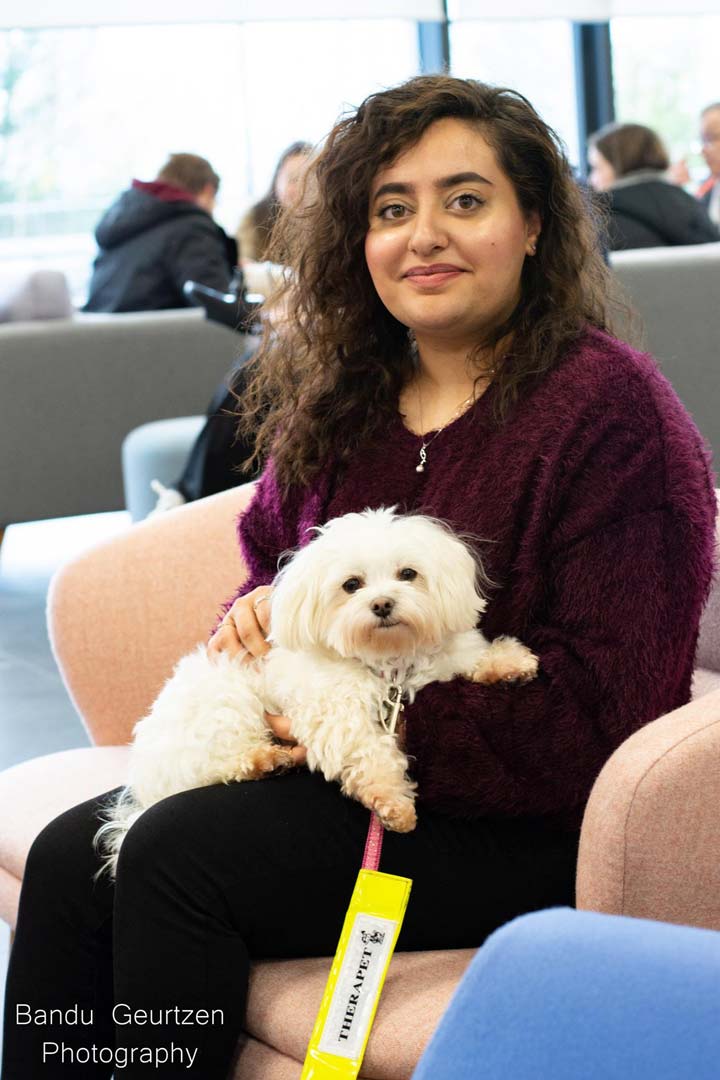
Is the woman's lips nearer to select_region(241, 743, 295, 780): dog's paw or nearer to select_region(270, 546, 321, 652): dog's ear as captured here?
select_region(270, 546, 321, 652): dog's ear

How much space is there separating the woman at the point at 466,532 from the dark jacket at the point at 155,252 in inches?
144

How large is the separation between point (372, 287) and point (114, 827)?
785 mm

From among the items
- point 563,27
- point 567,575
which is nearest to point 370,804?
point 567,575

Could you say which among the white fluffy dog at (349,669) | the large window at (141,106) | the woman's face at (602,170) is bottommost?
the white fluffy dog at (349,669)

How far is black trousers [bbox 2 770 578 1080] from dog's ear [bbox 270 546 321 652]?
15 cm

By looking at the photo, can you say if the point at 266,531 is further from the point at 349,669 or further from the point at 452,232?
the point at 452,232

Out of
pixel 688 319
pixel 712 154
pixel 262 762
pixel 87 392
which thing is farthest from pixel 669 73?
pixel 262 762

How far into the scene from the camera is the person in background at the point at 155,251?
17.7 ft

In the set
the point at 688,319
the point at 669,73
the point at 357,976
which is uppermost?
the point at 669,73

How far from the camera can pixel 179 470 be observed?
418cm

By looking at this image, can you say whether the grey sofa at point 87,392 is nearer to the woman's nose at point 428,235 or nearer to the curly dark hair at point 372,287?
the curly dark hair at point 372,287

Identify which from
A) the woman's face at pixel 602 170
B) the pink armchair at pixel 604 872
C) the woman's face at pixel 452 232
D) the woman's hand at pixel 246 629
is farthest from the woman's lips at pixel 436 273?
the woman's face at pixel 602 170

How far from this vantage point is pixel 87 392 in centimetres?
504

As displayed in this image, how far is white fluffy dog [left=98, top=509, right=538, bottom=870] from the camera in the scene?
4.74 feet
